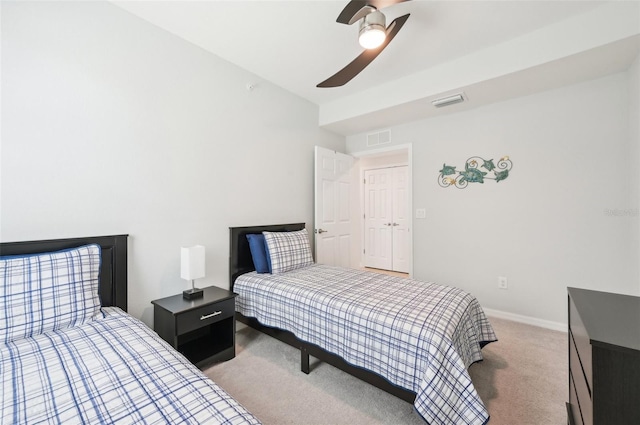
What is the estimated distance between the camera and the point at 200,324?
2018mm

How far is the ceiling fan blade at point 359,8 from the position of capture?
5.05 feet

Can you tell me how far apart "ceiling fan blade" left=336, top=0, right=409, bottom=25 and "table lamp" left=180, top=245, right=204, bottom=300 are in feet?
6.66

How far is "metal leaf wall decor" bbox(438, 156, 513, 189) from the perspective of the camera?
3051 millimetres

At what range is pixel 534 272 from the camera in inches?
114

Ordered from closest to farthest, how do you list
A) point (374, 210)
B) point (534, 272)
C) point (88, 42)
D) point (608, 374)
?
point (608, 374)
point (88, 42)
point (534, 272)
point (374, 210)

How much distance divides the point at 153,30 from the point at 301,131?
1.87 meters

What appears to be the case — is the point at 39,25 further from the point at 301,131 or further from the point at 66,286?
the point at 301,131

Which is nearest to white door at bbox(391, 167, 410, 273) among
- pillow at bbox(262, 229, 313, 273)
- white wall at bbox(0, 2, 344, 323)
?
pillow at bbox(262, 229, 313, 273)

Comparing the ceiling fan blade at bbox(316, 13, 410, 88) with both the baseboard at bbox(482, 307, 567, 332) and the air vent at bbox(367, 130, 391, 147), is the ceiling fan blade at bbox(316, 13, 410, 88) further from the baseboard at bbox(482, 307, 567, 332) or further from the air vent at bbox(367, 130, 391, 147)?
the baseboard at bbox(482, 307, 567, 332)

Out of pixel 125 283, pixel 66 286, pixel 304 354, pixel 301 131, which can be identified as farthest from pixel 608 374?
pixel 301 131

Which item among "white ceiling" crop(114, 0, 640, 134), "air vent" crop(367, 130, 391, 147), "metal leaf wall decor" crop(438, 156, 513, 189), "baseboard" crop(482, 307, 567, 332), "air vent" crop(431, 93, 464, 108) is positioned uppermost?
"white ceiling" crop(114, 0, 640, 134)

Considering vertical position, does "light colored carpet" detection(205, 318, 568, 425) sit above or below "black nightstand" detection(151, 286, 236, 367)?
below

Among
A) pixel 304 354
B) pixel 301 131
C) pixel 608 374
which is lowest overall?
pixel 304 354

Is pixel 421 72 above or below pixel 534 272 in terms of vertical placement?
above
